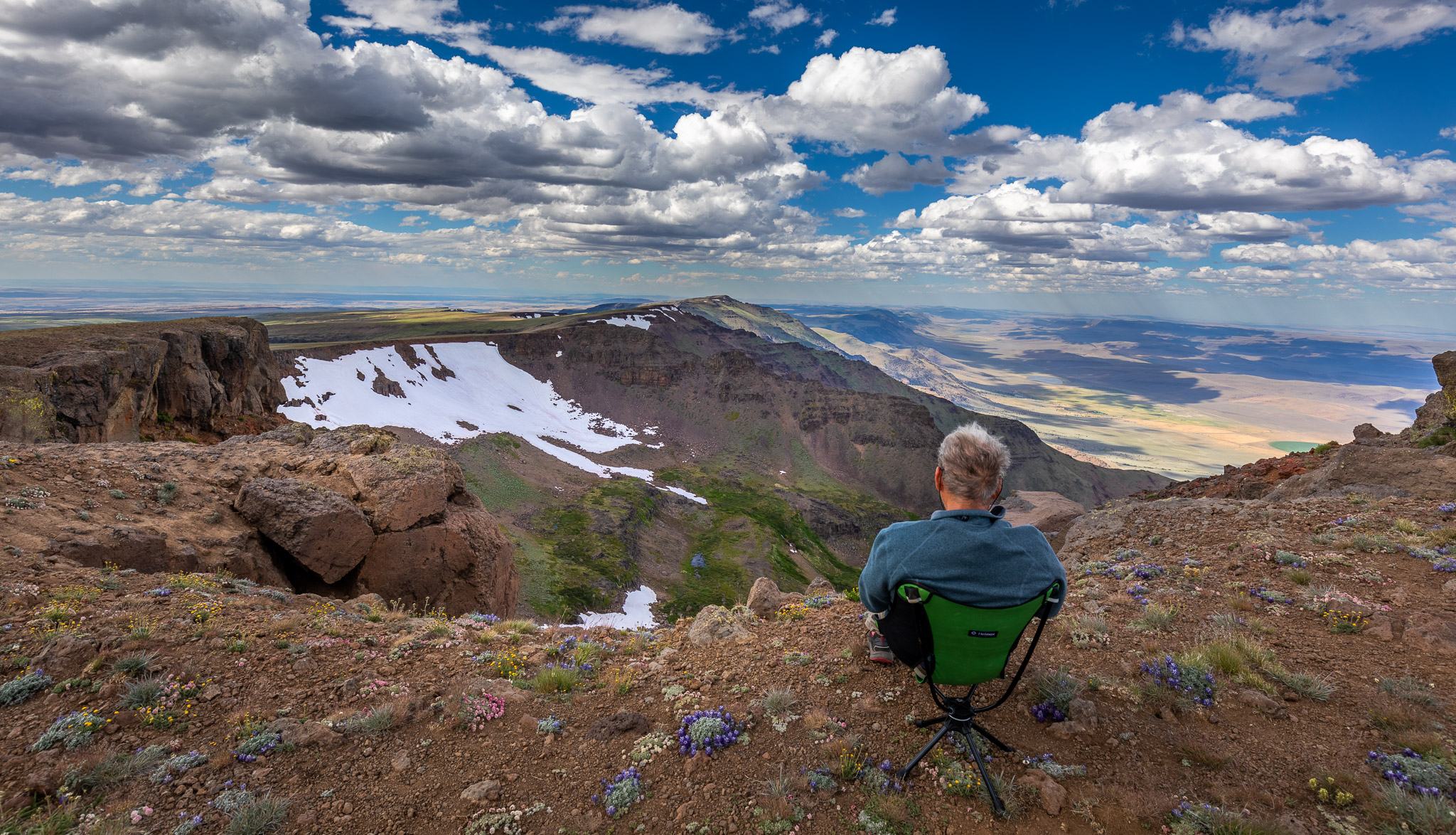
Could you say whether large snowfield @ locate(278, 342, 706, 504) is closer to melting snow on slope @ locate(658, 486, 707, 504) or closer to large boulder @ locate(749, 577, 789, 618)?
melting snow on slope @ locate(658, 486, 707, 504)

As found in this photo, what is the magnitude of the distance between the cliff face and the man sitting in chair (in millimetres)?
28199

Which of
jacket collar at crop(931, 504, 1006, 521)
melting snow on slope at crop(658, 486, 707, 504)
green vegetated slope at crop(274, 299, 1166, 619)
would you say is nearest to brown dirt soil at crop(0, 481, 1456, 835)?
jacket collar at crop(931, 504, 1006, 521)

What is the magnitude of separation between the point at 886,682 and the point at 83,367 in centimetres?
3735

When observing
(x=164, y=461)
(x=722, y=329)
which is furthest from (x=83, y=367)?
(x=722, y=329)

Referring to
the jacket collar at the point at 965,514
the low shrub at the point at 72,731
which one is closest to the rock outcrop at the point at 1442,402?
the jacket collar at the point at 965,514

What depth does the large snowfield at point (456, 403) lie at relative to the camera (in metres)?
71.6

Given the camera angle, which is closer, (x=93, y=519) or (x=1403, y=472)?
(x=93, y=519)

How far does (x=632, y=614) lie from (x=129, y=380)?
35.9 m

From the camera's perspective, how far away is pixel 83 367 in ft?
84.9

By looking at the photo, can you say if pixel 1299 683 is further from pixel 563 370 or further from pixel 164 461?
pixel 563 370

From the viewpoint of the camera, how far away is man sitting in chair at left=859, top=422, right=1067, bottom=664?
3898 millimetres

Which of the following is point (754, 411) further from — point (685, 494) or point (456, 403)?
point (456, 403)

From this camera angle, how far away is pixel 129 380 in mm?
28984

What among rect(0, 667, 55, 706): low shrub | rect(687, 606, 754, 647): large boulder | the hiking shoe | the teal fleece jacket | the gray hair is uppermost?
the gray hair
